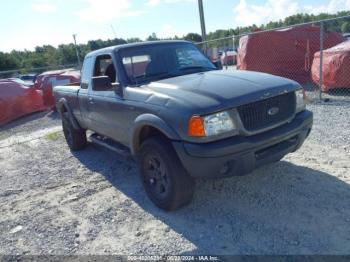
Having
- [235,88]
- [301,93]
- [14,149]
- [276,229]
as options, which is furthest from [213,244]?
[14,149]

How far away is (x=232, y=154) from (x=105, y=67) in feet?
9.46

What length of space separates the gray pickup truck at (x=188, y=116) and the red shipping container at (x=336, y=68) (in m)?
5.84

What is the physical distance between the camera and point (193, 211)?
4.20m

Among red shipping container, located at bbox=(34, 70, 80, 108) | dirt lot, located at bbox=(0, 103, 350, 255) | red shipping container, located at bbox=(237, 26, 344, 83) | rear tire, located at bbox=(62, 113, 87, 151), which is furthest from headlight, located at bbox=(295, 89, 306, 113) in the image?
red shipping container, located at bbox=(34, 70, 80, 108)

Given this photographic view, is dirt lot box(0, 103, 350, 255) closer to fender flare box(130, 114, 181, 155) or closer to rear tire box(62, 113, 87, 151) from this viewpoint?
fender flare box(130, 114, 181, 155)

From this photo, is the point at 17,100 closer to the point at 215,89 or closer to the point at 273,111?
the point at 215,89

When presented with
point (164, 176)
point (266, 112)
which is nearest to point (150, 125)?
point (164, 176)

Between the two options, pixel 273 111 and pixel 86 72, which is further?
pixel 86 72

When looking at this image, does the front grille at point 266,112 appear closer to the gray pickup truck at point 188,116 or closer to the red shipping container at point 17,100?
the gray pickup truck at point 188,116

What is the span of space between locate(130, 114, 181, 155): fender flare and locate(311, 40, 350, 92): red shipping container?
7.32 metres

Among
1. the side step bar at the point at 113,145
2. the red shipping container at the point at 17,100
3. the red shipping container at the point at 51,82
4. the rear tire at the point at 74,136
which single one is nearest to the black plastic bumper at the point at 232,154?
the side step bar at the point at 113,145

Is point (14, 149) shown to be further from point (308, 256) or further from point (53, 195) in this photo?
point (308, 256)

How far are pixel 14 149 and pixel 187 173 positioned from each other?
6.11 m

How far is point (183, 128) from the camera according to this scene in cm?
356
